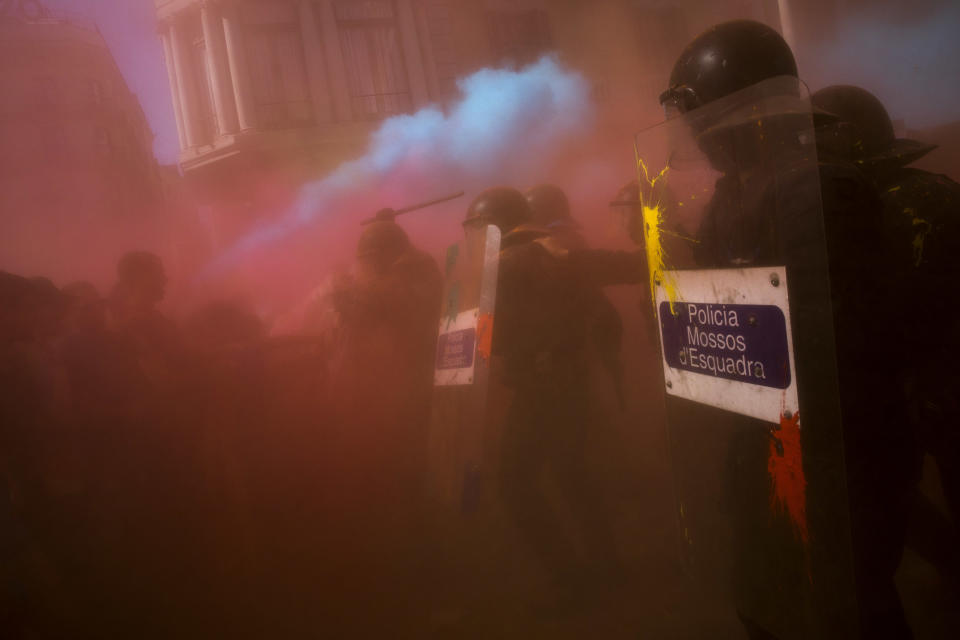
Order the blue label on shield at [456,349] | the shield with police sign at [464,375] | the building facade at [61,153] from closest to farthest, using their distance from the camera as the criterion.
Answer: the shield with police sign at [464,375]
the blue label on shield at [456,349]
the building facade at [61,153]

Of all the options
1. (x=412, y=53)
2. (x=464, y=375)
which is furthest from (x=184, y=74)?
(x=464, y=375)

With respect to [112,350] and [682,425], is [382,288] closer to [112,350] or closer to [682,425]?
[112,350]

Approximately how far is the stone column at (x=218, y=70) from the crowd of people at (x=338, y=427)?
15.6 feet

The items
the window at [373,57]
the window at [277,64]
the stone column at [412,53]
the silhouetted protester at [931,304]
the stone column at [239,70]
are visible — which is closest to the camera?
the silhouetted protester at [931,304]

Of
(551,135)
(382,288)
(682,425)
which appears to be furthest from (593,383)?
(551,135)

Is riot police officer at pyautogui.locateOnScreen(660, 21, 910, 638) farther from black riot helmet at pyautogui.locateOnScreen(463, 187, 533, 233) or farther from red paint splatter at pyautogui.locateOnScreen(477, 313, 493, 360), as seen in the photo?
black riot helmet at pyautogui.locateOnScreen(463, 187, 533, 233)

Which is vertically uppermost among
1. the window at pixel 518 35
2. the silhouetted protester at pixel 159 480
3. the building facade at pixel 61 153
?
the window at pixel 518 35

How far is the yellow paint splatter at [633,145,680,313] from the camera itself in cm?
124

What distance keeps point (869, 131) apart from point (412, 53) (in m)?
7.55

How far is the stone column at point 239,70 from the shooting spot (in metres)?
7.51

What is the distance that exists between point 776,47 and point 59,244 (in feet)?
11.6

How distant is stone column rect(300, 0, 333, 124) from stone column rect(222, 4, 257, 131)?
2.79 feet

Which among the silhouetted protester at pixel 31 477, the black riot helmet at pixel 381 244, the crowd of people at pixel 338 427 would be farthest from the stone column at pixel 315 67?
the silhouetted protester at pixel 31 477

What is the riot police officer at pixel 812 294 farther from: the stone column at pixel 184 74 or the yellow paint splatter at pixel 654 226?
the stone column at pixel 184 74
